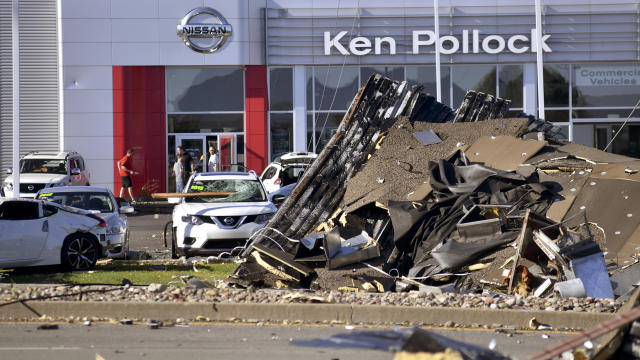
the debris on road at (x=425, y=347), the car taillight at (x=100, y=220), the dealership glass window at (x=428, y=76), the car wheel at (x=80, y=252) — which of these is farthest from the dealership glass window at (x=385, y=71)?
the debris on road at (x=425, y=347)

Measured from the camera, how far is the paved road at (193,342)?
7.43 m

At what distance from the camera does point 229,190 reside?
692 inches

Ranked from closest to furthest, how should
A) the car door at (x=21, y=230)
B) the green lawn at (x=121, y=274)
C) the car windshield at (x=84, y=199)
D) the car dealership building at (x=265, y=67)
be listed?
the green lawn at (x=121, y=274) < the car door at (x=21, y=230) < the car windshield at (x=84, y=199) < the car dealership building at (x=265, y=67)

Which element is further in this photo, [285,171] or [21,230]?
[285,171]

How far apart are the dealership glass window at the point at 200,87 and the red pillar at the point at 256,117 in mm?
457

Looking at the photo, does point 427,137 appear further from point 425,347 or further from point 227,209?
point 425,347

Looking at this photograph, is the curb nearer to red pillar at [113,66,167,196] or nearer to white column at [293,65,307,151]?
red pillar at [113,66,167,196]

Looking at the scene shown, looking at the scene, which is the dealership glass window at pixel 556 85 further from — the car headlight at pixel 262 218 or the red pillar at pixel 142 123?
the car headlight at pixel 262 218

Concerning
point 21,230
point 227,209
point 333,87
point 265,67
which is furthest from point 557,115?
point 21,230

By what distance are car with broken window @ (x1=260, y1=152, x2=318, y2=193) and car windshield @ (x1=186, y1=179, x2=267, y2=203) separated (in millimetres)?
6550

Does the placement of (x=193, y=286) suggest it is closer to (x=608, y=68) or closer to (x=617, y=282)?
(x=617, y=282)

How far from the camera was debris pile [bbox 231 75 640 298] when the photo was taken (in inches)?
435

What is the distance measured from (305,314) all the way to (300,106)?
2616 cm

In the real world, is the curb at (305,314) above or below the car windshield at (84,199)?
below
